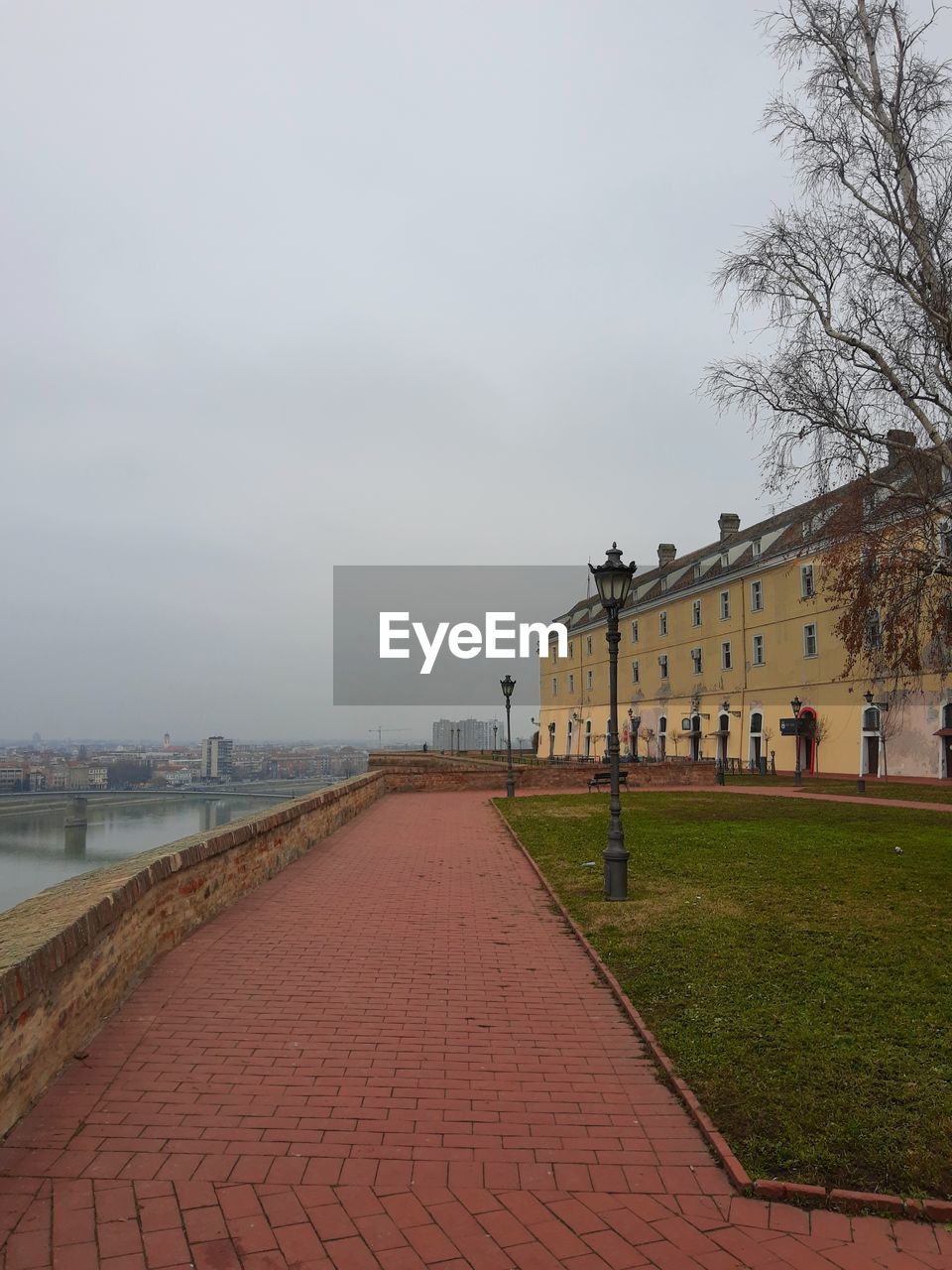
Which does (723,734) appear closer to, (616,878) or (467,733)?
(616,878)

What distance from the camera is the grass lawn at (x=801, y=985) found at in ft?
12.1

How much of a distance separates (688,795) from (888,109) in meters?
17.0

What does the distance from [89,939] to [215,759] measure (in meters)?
43.6

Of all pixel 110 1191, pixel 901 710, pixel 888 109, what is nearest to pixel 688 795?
pixel 901 710

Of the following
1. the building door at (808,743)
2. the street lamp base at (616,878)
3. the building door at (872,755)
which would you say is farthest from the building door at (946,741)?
the street lamp base at (616,878)

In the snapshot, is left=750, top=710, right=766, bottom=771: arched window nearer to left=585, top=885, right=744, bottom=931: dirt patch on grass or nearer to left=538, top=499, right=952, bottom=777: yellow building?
left=538, top=499, right=952, bottom=777: yellow building

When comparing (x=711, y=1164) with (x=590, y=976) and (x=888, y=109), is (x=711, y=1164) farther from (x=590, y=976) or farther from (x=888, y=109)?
(x=888, y=109)

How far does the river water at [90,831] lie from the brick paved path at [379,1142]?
39.8ft

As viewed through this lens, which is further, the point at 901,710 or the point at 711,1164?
the point at 901,710

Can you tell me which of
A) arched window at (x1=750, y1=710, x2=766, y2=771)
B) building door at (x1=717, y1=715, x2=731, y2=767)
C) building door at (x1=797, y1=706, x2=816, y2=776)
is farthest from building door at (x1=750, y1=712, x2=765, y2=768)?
building door at (x1=797, y1=706, x2=816, y2=776)

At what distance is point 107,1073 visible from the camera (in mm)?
4316

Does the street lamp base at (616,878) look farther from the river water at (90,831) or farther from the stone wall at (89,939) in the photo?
the river water at (90,831)

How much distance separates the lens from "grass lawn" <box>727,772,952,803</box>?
23.7 meters

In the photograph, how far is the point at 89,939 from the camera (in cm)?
471
